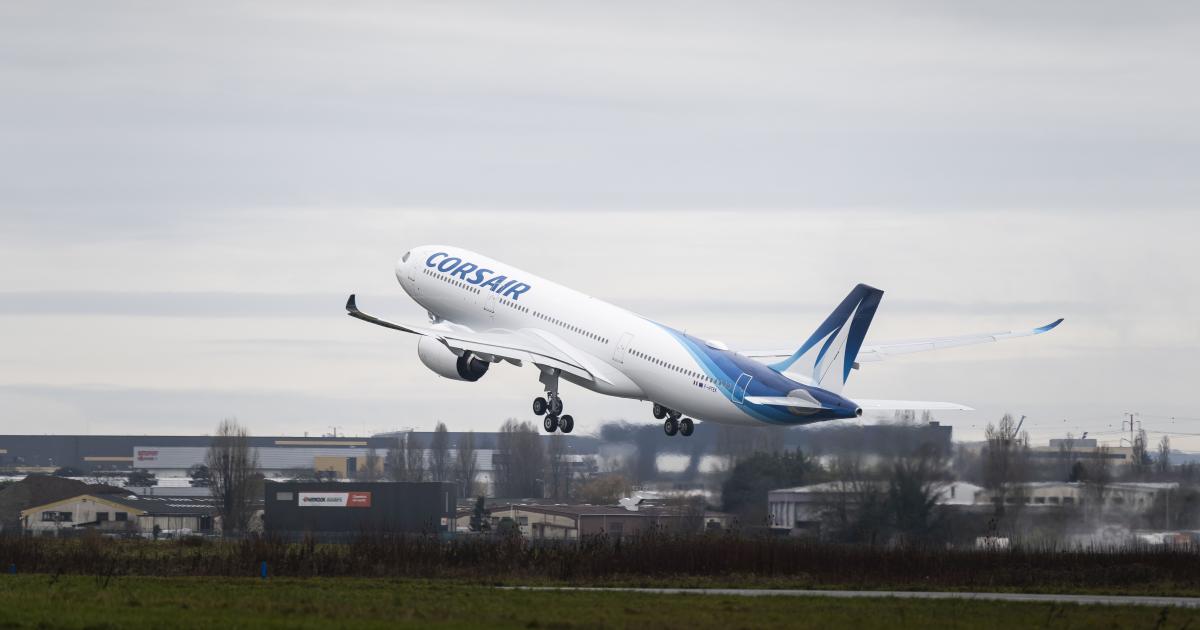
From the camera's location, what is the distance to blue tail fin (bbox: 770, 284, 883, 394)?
2731 inches

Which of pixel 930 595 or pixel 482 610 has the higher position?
pixel 482 610

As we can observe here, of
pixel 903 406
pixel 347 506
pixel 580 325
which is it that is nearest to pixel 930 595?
pixel 903 406

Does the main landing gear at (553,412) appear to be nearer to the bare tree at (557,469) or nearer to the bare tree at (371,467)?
the bare tree at (557,469)

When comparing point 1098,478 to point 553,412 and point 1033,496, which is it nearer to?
point 1033,496

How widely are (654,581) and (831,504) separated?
35.5 feet

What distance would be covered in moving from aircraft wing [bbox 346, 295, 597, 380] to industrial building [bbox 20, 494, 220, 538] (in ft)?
114

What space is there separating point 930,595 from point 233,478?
62889mm

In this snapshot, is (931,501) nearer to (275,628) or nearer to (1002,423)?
(1002,423)

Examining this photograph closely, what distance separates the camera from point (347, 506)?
331 feet

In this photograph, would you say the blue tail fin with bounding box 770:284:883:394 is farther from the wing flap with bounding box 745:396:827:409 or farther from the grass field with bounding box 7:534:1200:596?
the grass field with bounding box 7:534:1200:596

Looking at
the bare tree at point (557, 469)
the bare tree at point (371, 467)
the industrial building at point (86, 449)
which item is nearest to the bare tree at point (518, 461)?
the bare tree at point (557, 469)

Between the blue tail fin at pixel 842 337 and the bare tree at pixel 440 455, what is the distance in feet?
161

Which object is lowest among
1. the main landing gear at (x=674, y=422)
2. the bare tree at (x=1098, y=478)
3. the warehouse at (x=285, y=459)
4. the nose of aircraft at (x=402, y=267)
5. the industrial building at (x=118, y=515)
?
the industrial building at (x=118, y=515)

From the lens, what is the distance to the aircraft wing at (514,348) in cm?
7831
